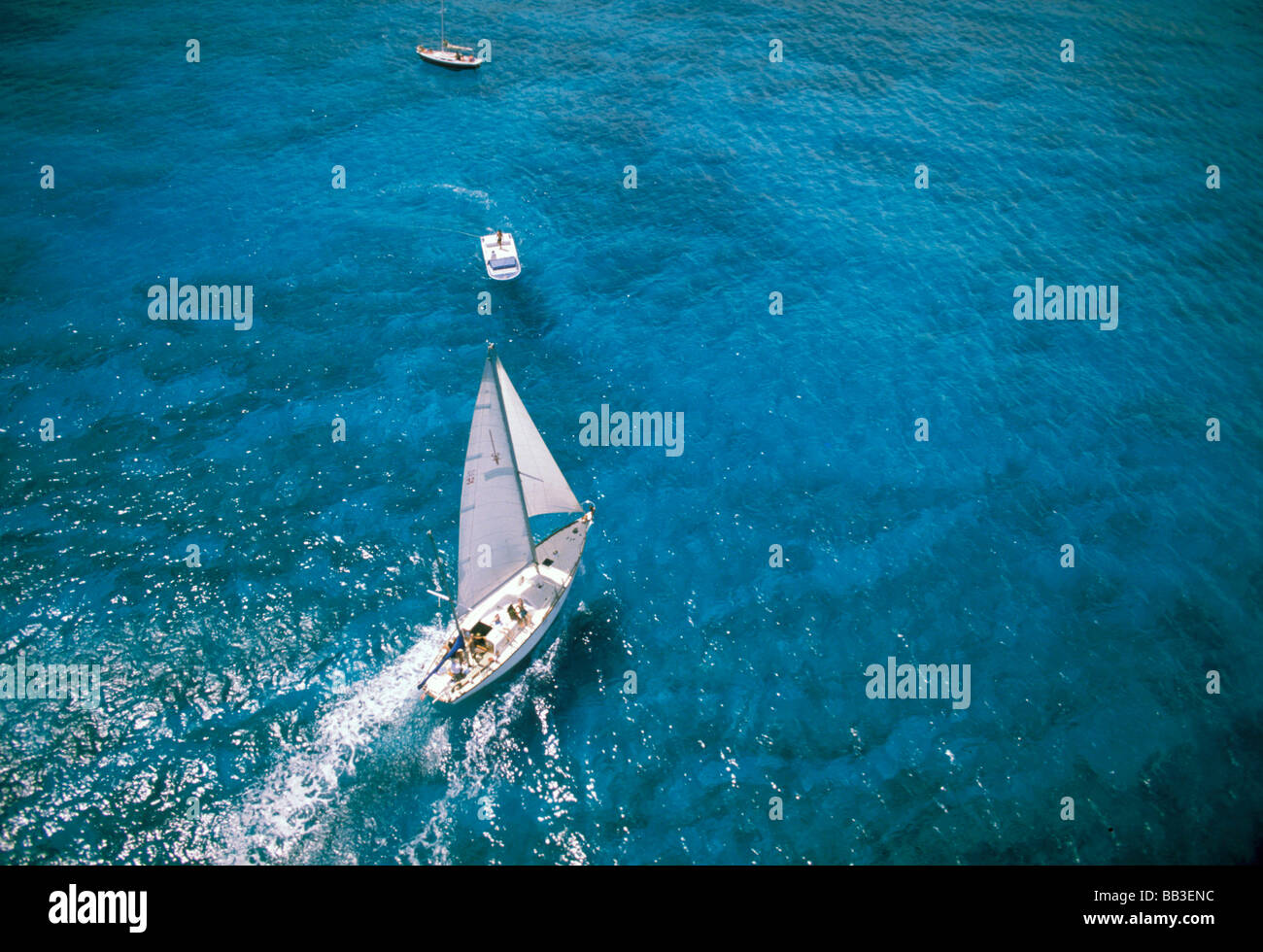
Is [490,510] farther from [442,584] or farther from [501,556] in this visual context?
[442,584]

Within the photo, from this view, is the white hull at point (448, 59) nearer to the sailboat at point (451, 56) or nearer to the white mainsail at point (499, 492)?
the sailboat at point (451, 56)

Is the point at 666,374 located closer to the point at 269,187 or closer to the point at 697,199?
the point at 697,199

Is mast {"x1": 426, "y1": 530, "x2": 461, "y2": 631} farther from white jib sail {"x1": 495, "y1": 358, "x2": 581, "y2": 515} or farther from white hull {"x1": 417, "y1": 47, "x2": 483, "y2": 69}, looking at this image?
white hull {"x1": 417, "y1": 47, "x2": 483, "y2": 69}

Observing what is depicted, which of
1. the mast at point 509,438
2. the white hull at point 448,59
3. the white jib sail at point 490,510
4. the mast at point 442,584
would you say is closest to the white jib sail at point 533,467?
the mast at point 509,438

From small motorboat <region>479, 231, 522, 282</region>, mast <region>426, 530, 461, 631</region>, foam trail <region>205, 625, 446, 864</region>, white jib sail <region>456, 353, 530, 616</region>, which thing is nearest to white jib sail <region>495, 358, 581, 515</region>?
white jib sail <region>456, 353, 530, 616</region>
